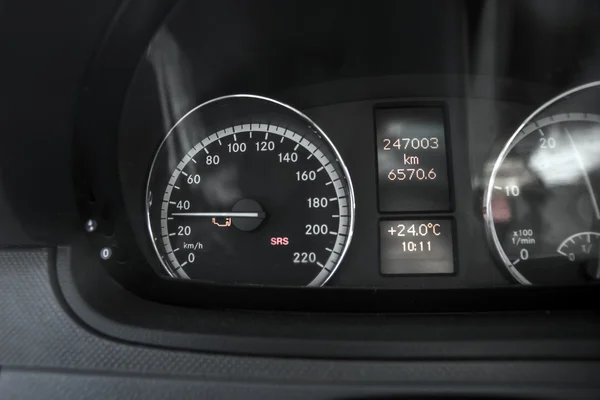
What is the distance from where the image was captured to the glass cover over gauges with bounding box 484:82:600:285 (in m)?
1.41

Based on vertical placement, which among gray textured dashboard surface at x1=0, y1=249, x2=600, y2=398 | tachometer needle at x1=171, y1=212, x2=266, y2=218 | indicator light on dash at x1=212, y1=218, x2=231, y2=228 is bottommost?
gray textured dashboard surface at x1=0, y1=249, x2=600, y2=398

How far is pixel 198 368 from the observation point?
0.94 meters

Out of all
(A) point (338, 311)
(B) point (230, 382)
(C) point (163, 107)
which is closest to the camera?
(B) point (230, 382)

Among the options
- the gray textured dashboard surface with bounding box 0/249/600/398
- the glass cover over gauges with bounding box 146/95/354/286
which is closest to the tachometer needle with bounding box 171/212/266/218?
the glass cover over gauges with bounding box 146/95/354/286

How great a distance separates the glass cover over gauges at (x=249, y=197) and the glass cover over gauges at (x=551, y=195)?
37 centimetres

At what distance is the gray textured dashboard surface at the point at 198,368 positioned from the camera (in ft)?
3.01

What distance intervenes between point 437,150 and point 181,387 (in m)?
0.91

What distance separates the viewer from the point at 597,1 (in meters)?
1.31

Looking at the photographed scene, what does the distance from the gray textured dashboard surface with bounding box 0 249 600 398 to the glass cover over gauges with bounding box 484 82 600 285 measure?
1.69ft

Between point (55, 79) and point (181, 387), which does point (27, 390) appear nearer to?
point (181, 387)

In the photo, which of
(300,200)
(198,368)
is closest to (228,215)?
(300,200)

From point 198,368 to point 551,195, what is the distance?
933 millimetres

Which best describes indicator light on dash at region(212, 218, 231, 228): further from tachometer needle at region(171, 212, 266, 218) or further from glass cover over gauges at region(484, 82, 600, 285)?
glass cover over gauges at region(484, 82, 600, 285)

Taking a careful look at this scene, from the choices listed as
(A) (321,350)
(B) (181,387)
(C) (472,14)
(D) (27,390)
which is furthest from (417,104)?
(D) (27,390)
